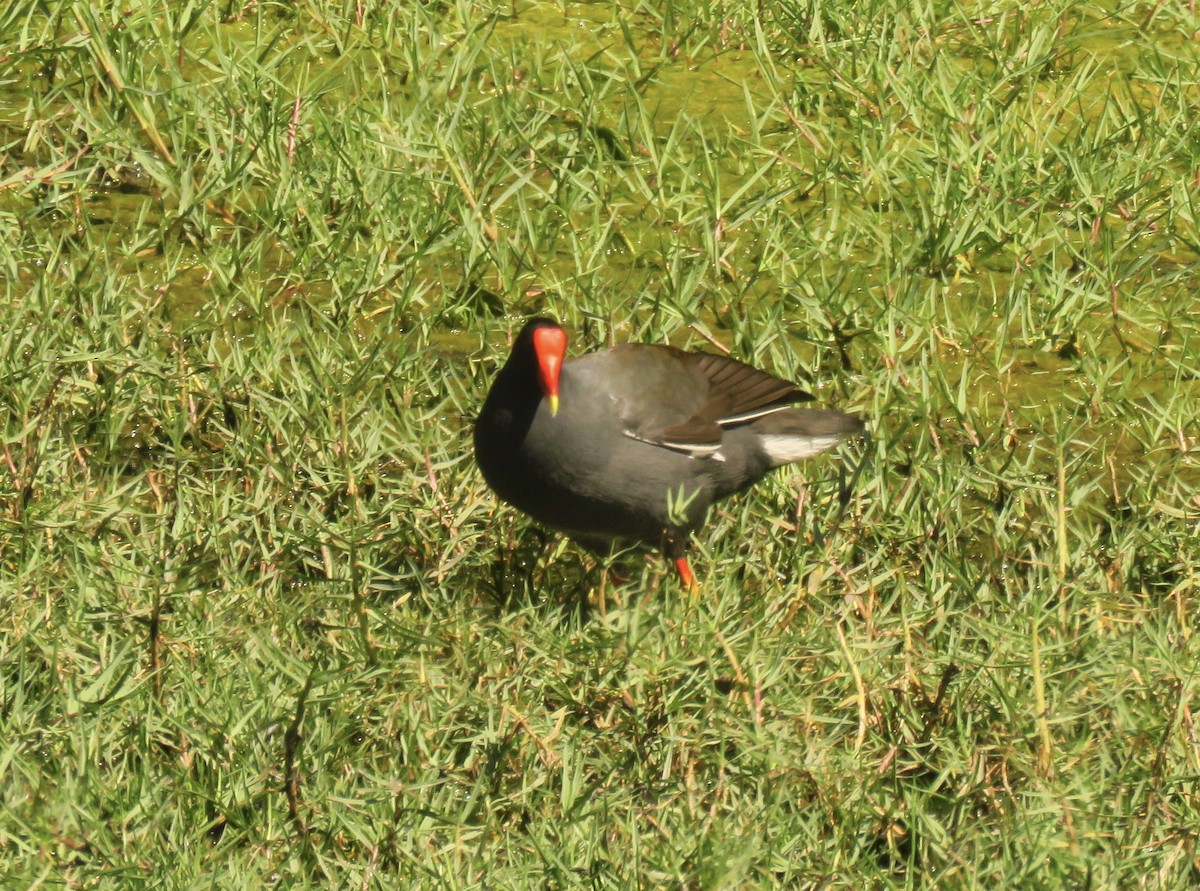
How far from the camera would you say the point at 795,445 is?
4.02 m

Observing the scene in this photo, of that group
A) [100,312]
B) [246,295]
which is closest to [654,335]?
[246,295]

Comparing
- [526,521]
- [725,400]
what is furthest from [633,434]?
[526,521]

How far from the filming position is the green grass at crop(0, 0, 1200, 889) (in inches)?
122

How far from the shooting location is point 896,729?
11.1ft

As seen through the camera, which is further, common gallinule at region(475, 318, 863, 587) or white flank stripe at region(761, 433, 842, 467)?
white flank stripe at region(761, 433, 842, 467)

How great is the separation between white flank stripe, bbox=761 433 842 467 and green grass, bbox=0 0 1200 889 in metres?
0.09

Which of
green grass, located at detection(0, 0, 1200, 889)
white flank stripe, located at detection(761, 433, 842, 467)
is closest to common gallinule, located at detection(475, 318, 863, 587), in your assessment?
white flank stripe, located at detection(761, 433, 842, 467)

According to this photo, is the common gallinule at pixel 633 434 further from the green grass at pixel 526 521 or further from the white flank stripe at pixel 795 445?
the green grass at pixel 526 521

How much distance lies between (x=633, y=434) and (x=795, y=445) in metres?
0.37

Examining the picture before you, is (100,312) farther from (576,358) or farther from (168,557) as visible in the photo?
(576,358)

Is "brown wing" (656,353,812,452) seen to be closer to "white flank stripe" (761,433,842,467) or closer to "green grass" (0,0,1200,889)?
"white flank stripe" (761,433,842,467)

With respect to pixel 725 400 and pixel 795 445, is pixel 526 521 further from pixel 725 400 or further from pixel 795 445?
pixel 795 445

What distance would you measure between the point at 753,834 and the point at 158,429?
1.80 metres

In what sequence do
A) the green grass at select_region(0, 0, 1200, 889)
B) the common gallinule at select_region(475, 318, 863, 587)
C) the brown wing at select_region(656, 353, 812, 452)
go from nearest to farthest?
the green grass at select_region(0, 0, 1200, 889), the common gallinule at select_region(475, 318, 863, 587), the brown wing at select_region(656, 353, 812, 452)
